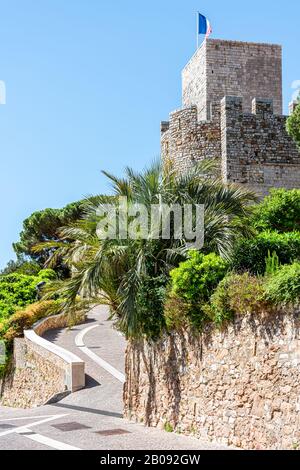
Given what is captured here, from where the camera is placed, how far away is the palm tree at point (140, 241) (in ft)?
53.1

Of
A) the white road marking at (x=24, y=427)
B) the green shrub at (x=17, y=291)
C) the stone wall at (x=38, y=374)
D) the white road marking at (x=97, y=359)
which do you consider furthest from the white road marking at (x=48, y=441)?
the green shrub at (x=17, y=291)

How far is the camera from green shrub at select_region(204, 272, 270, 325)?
12219mm

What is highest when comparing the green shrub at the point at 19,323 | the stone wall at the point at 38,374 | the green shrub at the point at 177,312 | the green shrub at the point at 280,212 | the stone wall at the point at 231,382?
the green shrub at the point at 280,212

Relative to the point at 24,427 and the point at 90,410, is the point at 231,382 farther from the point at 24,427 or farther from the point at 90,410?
the point at 90,410

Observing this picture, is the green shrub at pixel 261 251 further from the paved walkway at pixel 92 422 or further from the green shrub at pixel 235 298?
the paved walkway at pixel 92 422

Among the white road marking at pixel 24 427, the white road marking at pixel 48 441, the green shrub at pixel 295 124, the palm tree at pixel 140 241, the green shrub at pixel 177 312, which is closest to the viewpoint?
the white road marking at pixel 48 441

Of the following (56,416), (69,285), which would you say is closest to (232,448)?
(69,285)

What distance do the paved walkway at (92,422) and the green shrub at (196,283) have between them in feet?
8.10

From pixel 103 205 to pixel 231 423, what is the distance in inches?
261

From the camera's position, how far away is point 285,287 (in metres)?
11.5

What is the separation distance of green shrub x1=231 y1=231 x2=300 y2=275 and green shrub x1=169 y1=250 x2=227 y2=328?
0.48 metres

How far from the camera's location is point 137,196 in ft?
55.9

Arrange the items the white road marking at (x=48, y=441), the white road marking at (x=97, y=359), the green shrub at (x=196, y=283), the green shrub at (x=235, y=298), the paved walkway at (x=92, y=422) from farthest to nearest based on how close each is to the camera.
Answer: the white road marking at (x=97, y=359) → the green shrub at (x=196, y=283) → the paved walkway at (x=92, y=422) → the white road marking at (x=48, y=441) → the green shrub at (x=235, y=298)

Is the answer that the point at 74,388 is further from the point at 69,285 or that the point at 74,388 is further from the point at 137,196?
the point at 137,196
